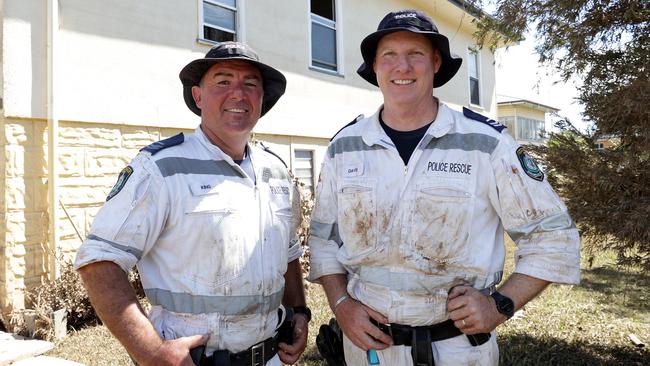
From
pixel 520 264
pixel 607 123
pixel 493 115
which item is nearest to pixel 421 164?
pixel 520 264

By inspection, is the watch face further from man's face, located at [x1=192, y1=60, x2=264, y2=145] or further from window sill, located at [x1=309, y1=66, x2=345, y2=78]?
window sill, located at [x1=309, y1=66, x2=345, y2=78]

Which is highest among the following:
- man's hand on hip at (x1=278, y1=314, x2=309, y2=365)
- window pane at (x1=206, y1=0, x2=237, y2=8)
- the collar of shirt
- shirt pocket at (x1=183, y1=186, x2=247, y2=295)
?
window pane at (x1=206, y1=0, x2=237, y2=8)

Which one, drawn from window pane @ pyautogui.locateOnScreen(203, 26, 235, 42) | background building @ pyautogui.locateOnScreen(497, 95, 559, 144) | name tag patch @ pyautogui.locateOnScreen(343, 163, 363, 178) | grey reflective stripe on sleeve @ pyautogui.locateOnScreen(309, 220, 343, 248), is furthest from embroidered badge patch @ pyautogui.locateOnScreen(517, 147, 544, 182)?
background building @ pyautogui.locateOnScreen(497, 95, 559, 144)

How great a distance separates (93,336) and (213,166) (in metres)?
3.65

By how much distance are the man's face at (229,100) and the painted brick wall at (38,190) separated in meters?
3.65

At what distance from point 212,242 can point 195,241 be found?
0.22 feet

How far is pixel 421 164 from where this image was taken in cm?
216

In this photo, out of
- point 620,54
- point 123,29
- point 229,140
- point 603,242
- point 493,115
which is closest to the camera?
point 229,140

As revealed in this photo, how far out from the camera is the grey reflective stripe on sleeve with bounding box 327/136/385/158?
7.54 feet

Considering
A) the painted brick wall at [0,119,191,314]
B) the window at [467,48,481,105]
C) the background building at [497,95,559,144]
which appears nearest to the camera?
the painted brick wall at [0,119,191,314]

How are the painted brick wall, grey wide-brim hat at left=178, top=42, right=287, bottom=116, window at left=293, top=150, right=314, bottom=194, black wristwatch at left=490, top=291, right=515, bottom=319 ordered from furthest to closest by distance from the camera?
1. window at left=293, top=150, right=314, bottom=194
2. the painted brick wall
3. grey wide-brim hat at left=178, top=42, right=287, bottom=116
4. black wristwatch at left=490, top=291, right=515, bottom=319

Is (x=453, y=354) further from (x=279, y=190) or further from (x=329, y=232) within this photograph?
(x=279, y=190)

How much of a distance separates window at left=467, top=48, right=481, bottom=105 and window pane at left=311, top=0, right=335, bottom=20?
5.66 m

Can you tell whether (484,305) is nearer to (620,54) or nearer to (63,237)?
(620,54)
